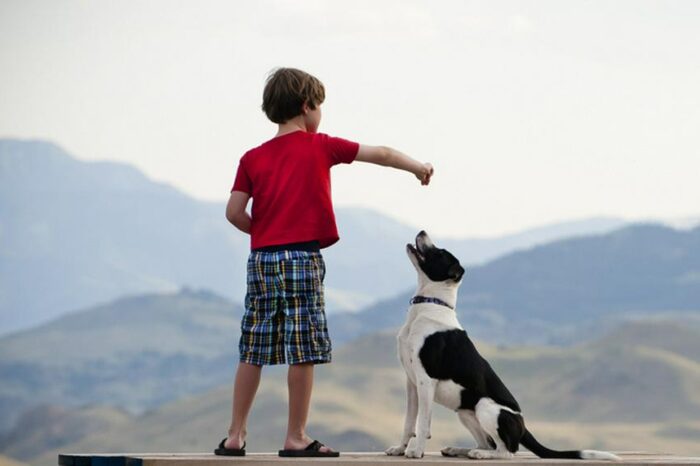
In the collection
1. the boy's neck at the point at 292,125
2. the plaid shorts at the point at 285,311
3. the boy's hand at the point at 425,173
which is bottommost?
the plaid shorts at the point at 285,311

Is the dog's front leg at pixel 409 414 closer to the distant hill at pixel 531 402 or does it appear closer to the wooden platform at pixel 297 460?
the wooden platform at pixel 297 460

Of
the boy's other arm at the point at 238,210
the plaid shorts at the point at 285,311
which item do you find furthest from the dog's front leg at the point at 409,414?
the boy's other arm at the point at 238,210

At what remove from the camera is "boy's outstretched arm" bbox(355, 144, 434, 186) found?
622 centimetres

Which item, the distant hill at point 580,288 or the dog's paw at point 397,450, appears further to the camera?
the distant hill at point 580,288

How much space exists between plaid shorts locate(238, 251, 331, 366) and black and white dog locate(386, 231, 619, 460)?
0.41 metres

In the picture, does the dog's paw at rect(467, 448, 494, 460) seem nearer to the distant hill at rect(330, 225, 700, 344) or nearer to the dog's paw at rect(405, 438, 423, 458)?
the dog's paw at rect(405, 438, 423, 458)

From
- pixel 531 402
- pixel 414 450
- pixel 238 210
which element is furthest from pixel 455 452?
pixel 531 402

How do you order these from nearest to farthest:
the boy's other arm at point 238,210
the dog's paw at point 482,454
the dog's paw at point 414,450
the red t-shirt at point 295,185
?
the dog's paw at point 414,450 → the dog's paw at point 482,454 → the red t-shirt at point 295,185 → the boy's other arm at point 238,210

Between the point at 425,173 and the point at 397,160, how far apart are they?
0.48ft

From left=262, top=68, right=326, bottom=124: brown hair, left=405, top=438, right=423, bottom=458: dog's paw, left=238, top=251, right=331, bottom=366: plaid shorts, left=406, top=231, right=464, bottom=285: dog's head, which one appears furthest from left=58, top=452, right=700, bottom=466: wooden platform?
left=262, top=68, right=326, bottom=124: brown hair

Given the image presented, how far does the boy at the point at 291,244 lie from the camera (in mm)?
6141

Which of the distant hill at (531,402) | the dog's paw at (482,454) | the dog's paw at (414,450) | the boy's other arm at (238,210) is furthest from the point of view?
the distant hill at (531,402)

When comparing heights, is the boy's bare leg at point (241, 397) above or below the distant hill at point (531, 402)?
below

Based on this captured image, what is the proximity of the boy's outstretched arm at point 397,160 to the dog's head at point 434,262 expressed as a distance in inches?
13.2
